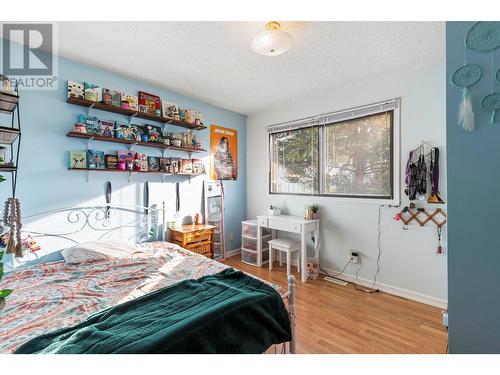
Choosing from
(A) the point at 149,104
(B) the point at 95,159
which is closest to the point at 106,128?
(B) the point at 95,159

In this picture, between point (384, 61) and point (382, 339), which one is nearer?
point (382, 339)

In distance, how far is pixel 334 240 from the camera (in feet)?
10.5

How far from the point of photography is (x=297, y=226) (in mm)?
3160

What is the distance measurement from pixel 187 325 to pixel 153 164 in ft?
7.79

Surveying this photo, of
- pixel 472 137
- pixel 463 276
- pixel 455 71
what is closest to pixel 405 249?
pixel 463 276

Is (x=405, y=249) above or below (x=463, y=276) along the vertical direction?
below

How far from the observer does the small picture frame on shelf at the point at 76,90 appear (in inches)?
92.0

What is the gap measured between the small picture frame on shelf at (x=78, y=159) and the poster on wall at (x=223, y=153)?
5.63 feet

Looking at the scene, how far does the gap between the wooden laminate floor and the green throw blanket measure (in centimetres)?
80

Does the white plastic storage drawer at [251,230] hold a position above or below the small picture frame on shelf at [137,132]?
below

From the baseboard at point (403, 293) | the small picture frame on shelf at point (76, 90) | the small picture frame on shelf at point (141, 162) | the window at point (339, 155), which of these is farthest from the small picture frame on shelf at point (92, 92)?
the baseboard at point (403, 293)

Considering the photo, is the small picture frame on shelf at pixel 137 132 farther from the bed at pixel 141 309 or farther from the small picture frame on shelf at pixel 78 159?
the bed at pixel 141 309
